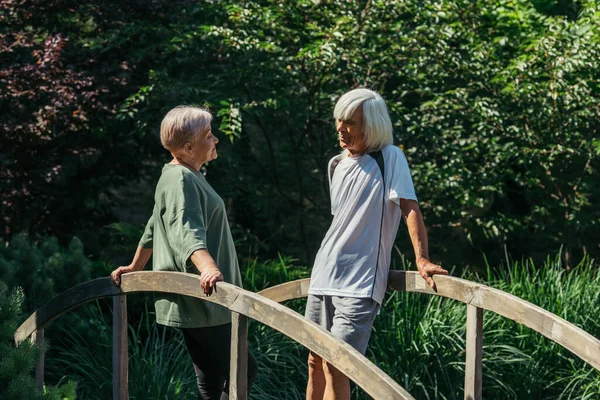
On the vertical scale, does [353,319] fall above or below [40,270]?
above

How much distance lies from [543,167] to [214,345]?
504cm

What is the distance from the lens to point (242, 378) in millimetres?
3498

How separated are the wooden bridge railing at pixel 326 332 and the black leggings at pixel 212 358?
0.18 m

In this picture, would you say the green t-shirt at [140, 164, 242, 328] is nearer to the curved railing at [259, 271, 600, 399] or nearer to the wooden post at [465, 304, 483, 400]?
the curved railing at [259, 271, 600, 399]

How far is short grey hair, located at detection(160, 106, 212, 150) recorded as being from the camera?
3.49m

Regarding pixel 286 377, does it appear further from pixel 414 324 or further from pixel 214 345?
pixel 214 345

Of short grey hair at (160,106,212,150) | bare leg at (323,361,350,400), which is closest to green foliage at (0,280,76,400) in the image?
short grey hair at (160,106,212,150)

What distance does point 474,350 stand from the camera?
3.65m

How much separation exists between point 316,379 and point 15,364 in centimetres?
118

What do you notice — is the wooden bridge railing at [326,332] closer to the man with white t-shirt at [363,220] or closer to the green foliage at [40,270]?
the man with white t-shirt at [363,220]

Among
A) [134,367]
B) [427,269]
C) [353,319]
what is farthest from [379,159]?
[134,367]

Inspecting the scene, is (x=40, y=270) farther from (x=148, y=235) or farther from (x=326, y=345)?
(x=326, y=345)

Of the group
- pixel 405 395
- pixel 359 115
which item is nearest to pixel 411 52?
pixel 359 115

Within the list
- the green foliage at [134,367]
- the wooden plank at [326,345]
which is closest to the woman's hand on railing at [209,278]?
the wooden plank at [326,345]
